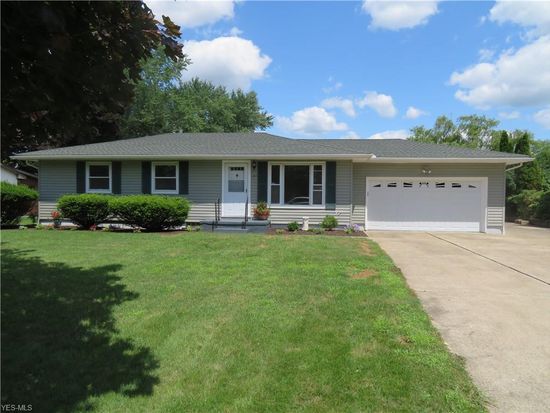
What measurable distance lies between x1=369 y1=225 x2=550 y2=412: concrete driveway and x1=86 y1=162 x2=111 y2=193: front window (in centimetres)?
1065

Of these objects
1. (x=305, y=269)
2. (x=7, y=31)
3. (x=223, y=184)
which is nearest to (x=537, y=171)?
(x=223, y=184)

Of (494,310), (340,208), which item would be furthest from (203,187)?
(494,310)

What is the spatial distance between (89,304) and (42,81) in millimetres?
3086

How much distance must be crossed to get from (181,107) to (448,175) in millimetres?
20852

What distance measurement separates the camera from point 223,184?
15.1 metres

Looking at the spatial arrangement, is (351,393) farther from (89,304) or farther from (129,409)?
(89,304)

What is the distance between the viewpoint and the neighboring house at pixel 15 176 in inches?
1085

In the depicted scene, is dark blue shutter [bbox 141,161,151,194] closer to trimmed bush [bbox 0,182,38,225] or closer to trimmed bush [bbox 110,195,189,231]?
trimmed bush [bbox 110,195,189,231]

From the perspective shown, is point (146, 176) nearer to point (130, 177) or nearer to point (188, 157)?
point (130, 177)

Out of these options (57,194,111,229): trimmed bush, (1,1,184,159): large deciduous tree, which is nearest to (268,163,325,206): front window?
(57,194,111,229): trimmed bush

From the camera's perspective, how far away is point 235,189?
15.1 metres

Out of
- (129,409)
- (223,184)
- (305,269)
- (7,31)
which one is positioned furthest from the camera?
(223,184)

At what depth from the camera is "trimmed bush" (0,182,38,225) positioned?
51.1 feet

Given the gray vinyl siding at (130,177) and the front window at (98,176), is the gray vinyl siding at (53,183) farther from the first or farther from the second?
the gray vinyl siding at (130,177)
